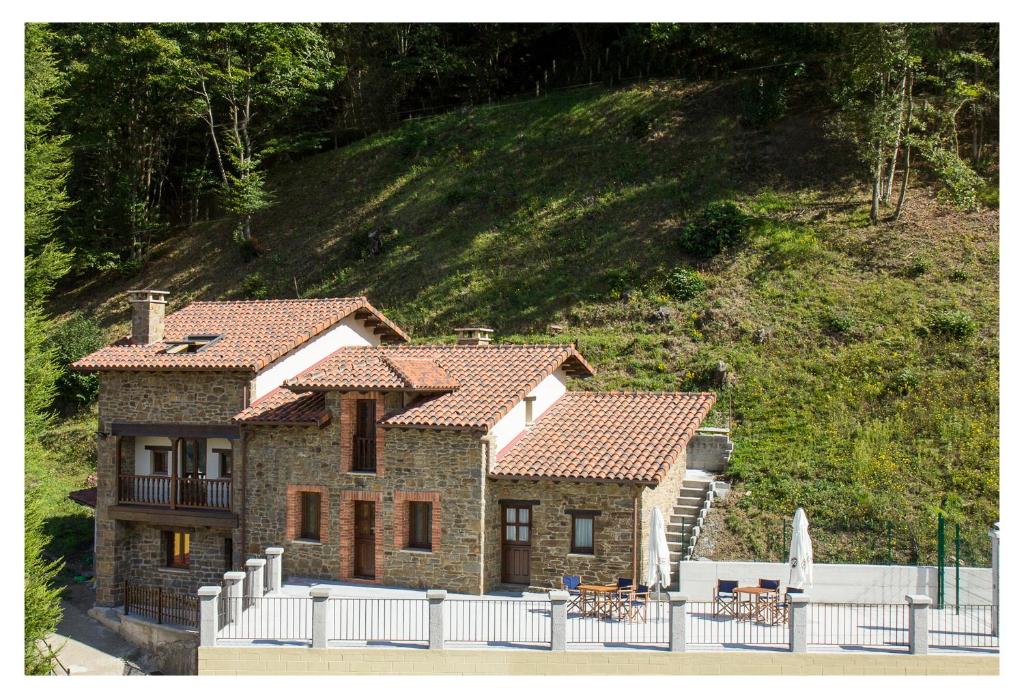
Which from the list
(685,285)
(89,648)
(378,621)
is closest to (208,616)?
(378,621)

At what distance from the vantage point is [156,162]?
41.0m

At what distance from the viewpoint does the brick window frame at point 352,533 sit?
56.8ft

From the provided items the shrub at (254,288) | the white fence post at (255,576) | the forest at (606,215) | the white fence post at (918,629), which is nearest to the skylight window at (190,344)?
the forest at (606,215)

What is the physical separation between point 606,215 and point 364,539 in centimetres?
1914

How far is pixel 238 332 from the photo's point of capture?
784 inches

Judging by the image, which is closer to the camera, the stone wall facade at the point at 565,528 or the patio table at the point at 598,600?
the patio table at the point at 598,600

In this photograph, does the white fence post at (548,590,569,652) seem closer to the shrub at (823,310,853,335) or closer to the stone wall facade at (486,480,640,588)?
the stone wall facade at (486,480,640,588)

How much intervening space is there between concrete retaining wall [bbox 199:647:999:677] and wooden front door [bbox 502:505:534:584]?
3626 mm

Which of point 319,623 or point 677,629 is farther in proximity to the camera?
point 319,623

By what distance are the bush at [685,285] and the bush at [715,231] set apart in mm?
1381

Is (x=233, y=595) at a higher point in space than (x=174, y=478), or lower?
lower

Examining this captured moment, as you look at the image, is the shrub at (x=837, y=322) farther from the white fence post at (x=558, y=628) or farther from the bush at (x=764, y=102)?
the white fence post at (x=558, y=628)

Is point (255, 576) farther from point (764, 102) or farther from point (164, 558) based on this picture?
point (764, 102)
